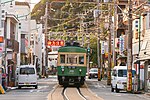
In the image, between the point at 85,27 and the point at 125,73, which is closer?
the point at 125,73

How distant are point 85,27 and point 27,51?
705 inches

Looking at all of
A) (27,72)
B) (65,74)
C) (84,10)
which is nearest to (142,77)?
(65,74)

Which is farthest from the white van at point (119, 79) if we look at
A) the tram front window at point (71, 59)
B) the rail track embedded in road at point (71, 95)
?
the tram front window at point (71, 59)

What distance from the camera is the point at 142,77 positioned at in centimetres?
4216

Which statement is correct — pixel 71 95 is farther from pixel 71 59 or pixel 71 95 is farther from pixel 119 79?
pixel 71 59

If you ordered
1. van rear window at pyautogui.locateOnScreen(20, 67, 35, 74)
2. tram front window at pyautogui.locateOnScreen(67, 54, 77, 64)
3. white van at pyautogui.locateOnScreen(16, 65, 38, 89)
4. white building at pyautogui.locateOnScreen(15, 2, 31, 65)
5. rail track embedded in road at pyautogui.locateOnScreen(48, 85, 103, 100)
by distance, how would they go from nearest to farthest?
rail track embedded in road at pyautogui.locateOnScreen(48, 85, 103, 100) → white van at pyautogui.locateOnScreen(16, 65, 38, 89) → van rear window at pyautogui.locateOnScreen(20, 67, 35, 74) → tram front window at pyautogui.locateOnScreen(67, 54, 77, 64) → white building at pyautogui.locateOnScreen(15, 2, 31, 65)

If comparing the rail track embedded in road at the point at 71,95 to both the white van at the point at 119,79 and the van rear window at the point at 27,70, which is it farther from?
the van rear window at the point at 27,70

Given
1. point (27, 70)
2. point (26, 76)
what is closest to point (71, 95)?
point (26, 76)

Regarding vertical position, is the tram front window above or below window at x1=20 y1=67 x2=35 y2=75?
above

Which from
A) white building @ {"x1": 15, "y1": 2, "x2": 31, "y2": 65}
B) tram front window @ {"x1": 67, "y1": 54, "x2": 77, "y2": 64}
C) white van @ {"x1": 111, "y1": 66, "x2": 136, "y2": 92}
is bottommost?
white van @ {"x1": 111, "y1": 66, "x2": 136, "y2": 92}

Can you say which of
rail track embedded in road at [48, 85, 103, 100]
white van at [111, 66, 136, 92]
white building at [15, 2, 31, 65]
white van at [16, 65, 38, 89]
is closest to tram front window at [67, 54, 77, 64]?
white van at [16, 65, 38, 89]

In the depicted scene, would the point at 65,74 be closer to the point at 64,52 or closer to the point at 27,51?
the point at 64,52

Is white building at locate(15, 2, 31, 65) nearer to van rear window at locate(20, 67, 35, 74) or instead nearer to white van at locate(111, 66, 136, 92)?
van rear window at locate(20, 67, 35, 74)

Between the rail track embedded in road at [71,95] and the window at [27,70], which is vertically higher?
the window at [27,70]
